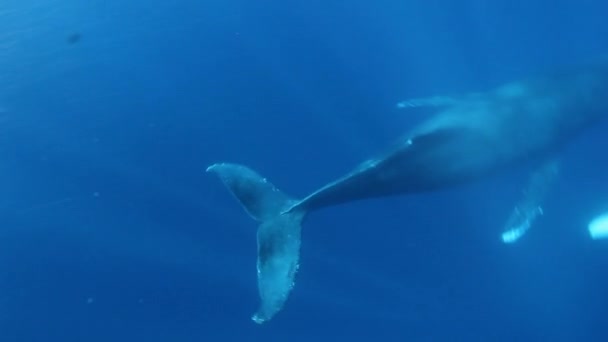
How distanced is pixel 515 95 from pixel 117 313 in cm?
840

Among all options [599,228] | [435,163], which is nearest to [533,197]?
[599,228]

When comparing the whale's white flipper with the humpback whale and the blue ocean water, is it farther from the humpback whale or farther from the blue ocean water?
the humpback whale

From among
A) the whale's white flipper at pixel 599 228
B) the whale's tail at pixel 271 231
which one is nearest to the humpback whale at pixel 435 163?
the whale's tail at pixel 271 231

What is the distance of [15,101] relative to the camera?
16625 millimetres

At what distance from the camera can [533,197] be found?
12.3 m

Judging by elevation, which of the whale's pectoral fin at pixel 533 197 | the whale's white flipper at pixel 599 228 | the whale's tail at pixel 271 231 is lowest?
the whale's tail at pixel 271 231

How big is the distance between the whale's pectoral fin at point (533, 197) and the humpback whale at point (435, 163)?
0.03m

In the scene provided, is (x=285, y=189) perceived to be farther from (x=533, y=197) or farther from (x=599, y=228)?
(x=599, y=228)

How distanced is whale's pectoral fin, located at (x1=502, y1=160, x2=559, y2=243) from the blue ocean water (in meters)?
0.65

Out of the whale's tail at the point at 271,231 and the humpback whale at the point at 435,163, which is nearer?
the whale's tail at the point at 271,231

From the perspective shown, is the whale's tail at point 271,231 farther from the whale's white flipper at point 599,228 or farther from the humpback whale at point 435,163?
the whale's white flipper at point 599,228

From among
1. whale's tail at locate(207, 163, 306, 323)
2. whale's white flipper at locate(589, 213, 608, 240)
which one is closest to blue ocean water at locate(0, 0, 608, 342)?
whale's white flipper at locate(589, 213, 608, 240)

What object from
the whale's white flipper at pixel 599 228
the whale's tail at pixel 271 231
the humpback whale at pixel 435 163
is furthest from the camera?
the whale's white flipper at pixel 599 228

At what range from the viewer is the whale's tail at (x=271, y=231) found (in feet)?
35.2
